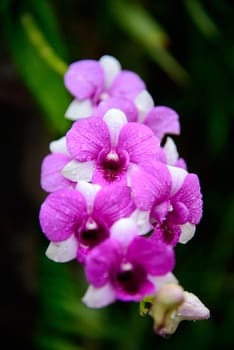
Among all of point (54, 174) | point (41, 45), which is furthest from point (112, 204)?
point (41, 45)

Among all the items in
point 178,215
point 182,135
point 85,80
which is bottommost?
point 182,135

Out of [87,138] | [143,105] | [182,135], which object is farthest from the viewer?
[182,135]

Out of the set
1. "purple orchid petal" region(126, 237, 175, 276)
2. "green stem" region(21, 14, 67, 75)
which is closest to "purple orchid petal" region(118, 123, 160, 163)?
"purple orchid petal" region(126, 237, 175, 276)

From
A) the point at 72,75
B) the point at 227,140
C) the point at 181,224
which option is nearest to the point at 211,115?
the point at 227,140

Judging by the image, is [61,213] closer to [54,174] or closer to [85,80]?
[54,174]

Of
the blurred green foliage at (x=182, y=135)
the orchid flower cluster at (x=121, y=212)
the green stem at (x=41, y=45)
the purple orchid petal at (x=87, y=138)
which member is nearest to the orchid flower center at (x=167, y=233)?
the orchid flower cluster at (x=121, y=212)

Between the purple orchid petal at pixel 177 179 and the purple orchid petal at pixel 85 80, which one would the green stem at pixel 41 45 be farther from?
the purple orchid petal at pixel 177 179

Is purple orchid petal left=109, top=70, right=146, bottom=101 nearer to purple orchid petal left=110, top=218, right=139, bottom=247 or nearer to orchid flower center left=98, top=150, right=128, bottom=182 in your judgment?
orchid flower center left=98, top=150, right=128, bottom=182

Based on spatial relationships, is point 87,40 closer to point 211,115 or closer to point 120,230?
point 211,115
